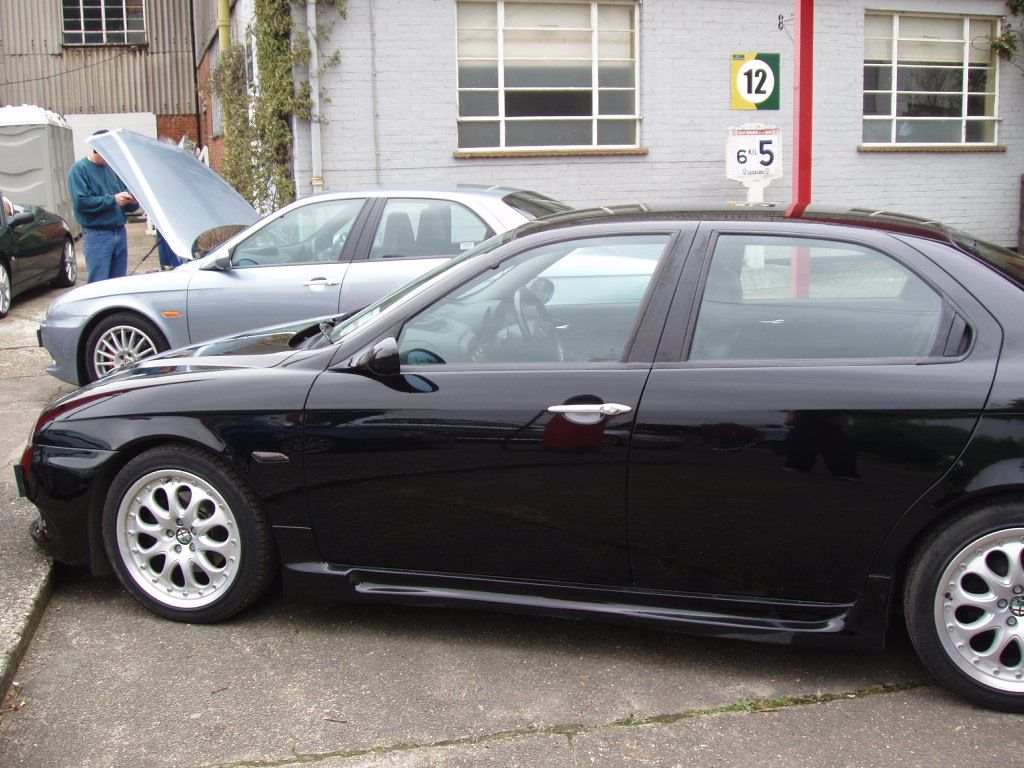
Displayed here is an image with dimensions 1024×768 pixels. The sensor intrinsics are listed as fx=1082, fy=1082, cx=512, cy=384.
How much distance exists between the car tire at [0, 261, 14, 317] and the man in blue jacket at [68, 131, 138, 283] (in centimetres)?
234

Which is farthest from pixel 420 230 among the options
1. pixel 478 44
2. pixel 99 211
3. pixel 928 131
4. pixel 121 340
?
pixel 928 131

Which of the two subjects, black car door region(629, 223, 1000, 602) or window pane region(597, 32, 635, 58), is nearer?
black car door region(629, 223, 1000, 602)

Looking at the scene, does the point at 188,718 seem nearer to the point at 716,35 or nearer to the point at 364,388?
the point at 364,388

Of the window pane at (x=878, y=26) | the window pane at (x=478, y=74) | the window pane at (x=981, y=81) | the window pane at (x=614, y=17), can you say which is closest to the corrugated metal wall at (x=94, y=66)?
the window pane at (x=478, y=74)

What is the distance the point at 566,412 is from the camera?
349 centimetres

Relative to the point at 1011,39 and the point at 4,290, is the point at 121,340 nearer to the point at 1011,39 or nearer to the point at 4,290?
the point at 4,290

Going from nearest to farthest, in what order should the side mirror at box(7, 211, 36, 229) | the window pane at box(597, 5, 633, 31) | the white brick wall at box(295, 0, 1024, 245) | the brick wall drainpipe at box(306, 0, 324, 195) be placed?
the side mirror at box(7, 211, 36, 229)
the brick wall drainpipe at box(306, 0, 324, 195)
the white brick wall at box(295, 0, 1024, 245)
the window pane at box(597, 5, 633, 31)

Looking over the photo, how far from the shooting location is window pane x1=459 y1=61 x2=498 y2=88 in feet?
41.2

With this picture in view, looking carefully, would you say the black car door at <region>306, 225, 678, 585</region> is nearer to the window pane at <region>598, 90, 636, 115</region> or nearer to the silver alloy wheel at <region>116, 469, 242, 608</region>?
the silver alloy wheel at <region>116, 469, 242, 608</region>

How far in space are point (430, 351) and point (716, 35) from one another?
10374 millimetres

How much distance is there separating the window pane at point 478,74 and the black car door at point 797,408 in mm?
9553

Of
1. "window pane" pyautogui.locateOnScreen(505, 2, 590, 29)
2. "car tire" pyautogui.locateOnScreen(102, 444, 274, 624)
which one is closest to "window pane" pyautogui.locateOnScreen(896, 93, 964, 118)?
"window pane" pyautogui.locateOnScreen(505, 2, 590, 29)

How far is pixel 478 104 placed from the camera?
12672mm

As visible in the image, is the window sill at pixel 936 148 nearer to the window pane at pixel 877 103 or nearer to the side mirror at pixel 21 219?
the window pane at pixel 877 103
